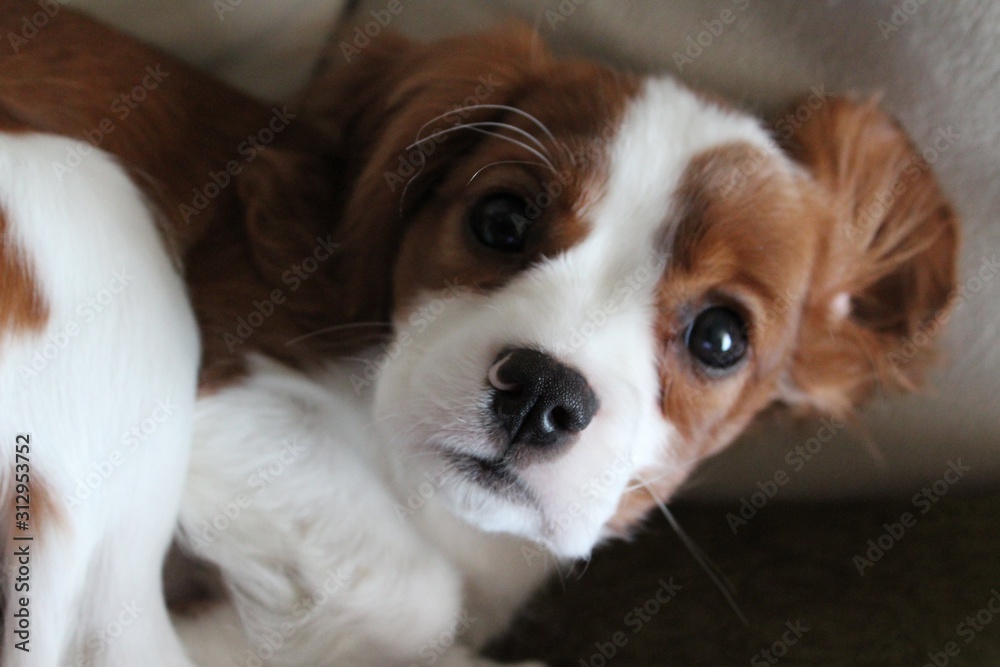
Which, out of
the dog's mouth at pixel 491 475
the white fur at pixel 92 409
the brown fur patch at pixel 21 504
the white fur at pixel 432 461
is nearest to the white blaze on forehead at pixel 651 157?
the white fur at pixel 432 461

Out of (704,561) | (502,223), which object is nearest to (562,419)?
(502,223)

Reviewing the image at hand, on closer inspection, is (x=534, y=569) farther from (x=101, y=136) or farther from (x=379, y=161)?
(x=101, y=136)

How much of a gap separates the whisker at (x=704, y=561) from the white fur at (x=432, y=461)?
0.23 ft

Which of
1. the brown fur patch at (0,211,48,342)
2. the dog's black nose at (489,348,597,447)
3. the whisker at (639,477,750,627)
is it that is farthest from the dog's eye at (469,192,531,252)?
the brown fur patch at (0,211,48,342)

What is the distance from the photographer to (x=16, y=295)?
1.08 metres

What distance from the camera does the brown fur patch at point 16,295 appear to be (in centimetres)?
106

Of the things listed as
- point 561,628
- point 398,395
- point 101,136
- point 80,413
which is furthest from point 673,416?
point 101,136

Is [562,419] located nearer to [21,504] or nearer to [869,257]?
[21,504]

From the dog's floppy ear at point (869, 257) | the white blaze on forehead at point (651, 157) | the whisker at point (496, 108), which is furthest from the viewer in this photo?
the dog's floppy ear at point (869, 257)

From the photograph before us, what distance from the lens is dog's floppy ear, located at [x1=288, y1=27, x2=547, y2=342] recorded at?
4.37 ft

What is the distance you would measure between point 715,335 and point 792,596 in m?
0.51

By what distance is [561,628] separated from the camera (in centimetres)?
153

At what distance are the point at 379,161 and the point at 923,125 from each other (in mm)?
888

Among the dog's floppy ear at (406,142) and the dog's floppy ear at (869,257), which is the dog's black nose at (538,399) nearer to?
the dog's floppy ear at (406,142)
